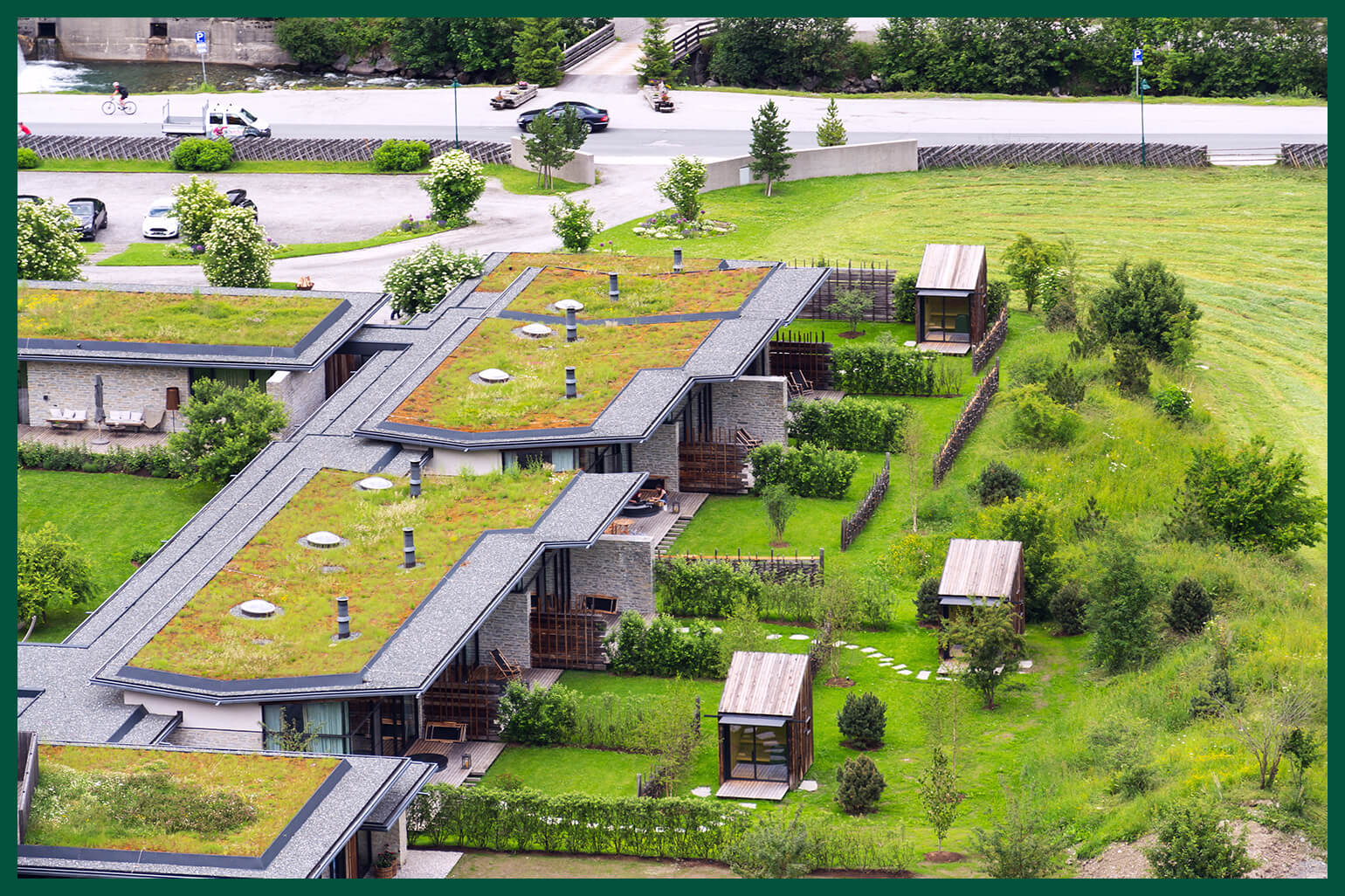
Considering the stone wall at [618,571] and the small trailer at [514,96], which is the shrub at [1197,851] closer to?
the stone wall at [618,571]

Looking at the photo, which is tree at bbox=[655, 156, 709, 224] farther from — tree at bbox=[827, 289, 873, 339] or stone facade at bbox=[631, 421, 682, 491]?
stone facade at bbox=[631, 421, 682, 491]

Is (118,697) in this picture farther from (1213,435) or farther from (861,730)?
(1213,435)

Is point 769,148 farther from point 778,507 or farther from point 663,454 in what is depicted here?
point 778,507

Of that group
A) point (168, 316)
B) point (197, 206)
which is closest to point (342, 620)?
point (168, 316)

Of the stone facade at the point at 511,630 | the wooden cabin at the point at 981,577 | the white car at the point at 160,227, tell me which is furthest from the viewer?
the white car at the point at 160,227

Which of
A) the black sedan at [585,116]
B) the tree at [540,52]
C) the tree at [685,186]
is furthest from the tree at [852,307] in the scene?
the tree at [540,52]

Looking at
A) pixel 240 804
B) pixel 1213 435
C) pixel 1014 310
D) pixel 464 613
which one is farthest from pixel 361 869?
pixel 1014 310

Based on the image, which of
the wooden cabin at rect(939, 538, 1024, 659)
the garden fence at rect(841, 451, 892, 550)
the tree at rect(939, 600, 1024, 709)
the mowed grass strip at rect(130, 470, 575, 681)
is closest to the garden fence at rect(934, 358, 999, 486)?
the garden fence at rect(841, 451, 892, 550)
